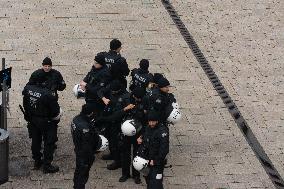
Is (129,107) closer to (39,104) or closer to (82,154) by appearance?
(82,154)

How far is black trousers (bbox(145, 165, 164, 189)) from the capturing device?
1051cm

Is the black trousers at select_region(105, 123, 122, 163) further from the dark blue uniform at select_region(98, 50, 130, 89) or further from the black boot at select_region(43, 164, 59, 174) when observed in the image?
the black boot at select_region(43, 164, 59, 174)

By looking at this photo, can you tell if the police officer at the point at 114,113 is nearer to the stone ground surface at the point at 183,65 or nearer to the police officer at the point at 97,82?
the police officer at the point at 97,82

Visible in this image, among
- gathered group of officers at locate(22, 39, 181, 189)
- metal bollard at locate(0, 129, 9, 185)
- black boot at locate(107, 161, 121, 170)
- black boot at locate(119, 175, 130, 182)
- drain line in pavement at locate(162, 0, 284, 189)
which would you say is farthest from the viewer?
drain line in pavement at locate(162, 0, 284, 189)

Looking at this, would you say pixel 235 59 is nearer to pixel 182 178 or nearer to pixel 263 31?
pixel 263 31

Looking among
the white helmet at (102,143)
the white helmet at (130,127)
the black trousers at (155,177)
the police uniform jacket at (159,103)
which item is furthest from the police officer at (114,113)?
the black trousers at (155,177)

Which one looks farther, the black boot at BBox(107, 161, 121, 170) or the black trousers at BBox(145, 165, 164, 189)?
the black boot at BBox(107, 161, 121, 170)

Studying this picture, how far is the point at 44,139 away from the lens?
11.5m

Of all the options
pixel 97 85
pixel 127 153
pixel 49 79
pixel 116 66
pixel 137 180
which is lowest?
pixel 137 180

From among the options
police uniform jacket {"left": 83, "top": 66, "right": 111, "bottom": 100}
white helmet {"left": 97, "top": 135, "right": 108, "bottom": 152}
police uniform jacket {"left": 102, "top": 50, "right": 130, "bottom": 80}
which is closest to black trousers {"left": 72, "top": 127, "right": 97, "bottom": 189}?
white helmet {"left": 97, "top": 135, "right": 108, "bottom": 152}

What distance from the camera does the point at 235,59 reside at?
16.0m

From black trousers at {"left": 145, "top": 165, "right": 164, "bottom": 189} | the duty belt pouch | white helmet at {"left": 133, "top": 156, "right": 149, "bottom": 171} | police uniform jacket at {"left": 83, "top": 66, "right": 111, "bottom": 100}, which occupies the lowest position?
black trousers at {"left": 145, "top": 165, "right": 164, "bottom": 189}

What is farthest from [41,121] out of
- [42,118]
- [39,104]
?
[39,104]

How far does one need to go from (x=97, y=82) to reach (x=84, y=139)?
179 centimetres
